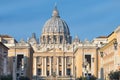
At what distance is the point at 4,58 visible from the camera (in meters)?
126

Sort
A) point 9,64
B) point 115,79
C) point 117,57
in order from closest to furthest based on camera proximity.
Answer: point 115,79 → point 117,57 → point 9,64

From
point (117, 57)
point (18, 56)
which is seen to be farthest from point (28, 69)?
point (117, 57)

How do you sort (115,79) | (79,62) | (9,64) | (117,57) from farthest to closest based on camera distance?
1. (79,62)
2. (9,64)
3. (117,57)
4. (115,79)

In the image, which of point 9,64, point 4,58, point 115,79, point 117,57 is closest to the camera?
point 115,79

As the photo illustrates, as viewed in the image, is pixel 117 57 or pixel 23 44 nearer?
pixel 117 57

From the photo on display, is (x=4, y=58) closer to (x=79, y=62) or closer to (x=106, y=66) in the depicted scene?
(x=106, y=66)

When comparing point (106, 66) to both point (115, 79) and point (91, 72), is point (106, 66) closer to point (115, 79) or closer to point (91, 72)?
A: point (91, 72)

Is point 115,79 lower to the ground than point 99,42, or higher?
lower

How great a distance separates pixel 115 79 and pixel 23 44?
2598 inches

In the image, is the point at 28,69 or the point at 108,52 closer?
the point at 108,52

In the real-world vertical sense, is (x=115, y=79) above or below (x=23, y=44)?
below

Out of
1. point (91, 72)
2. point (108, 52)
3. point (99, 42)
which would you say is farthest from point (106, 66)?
point (99, 42)

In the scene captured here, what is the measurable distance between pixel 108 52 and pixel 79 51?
29.0 metres

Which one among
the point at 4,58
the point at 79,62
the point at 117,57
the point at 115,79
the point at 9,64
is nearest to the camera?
the point at 115,79
